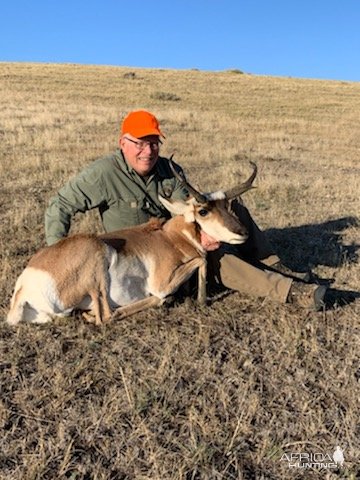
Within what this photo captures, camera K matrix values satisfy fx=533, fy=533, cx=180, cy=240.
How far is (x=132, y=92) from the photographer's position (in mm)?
27125

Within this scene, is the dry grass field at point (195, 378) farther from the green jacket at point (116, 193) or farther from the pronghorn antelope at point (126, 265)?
the green jacket at point (116, 193)

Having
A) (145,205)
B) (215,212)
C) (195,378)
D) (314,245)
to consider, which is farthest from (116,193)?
(314,245)

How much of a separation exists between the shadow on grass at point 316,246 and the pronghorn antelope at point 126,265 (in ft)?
5.03

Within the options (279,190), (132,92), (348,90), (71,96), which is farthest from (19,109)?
(348,90)

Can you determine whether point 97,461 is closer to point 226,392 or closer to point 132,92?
point 226,392

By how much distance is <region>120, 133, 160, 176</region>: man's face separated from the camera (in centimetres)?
554

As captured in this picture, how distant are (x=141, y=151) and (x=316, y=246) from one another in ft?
9.68

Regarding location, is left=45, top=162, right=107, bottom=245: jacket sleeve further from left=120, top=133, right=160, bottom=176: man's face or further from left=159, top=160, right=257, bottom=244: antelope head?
left=159, top=160, right=257, bottom=244: antelope head

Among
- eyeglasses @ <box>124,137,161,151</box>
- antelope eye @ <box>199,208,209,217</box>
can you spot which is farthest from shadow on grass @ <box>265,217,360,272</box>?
eyeglasses @ <box>124,137,161,151</box>

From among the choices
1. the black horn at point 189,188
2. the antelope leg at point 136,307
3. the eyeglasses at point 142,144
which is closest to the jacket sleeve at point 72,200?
the eyeglasses at point 142,144

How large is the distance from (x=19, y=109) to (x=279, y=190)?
12.7 meters

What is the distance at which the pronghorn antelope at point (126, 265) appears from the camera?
452 cm

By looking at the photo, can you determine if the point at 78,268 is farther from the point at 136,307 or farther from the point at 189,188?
the point at 189,188

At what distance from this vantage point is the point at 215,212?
513cm
